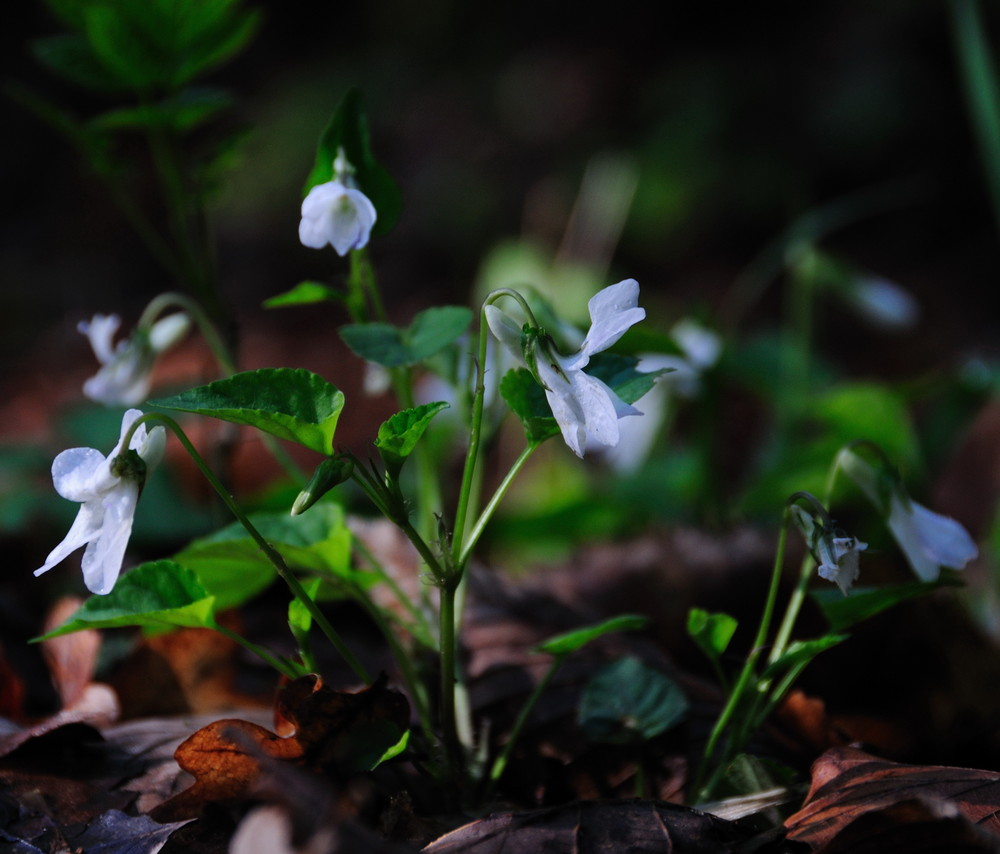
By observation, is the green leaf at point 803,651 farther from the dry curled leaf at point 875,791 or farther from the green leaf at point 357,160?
the green leaf at point 357,160

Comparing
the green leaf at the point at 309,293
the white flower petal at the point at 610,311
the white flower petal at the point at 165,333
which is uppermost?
the green leaf at the point at 309,293

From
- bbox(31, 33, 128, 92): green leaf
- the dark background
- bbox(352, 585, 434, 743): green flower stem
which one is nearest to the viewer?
bbox(352, 585, 434, 743): green flower stem

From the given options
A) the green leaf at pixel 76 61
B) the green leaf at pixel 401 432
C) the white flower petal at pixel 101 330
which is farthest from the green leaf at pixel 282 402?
the green leaf at pixel 76 61

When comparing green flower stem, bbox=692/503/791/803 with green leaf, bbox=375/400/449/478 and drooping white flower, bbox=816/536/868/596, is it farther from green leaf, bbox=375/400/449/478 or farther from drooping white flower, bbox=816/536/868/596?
green leaf, bbox=375/400/449/478

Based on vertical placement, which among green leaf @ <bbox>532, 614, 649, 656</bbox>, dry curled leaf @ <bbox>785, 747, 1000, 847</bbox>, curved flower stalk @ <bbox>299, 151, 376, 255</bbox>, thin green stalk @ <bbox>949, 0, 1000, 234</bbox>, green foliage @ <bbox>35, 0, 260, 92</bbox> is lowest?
dry curled leaf @ <bbox>785, 747, 1000, 847</bbox>

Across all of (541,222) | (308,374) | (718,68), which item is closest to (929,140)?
(718,68)

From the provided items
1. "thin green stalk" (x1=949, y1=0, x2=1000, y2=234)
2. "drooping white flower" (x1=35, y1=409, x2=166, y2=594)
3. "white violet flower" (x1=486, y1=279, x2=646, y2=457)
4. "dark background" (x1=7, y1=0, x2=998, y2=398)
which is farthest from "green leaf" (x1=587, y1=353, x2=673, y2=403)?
"dark background" (x1=7, y1=0, x2=998, y2=398)

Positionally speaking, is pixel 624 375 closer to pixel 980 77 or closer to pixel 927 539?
pixel 927 539
